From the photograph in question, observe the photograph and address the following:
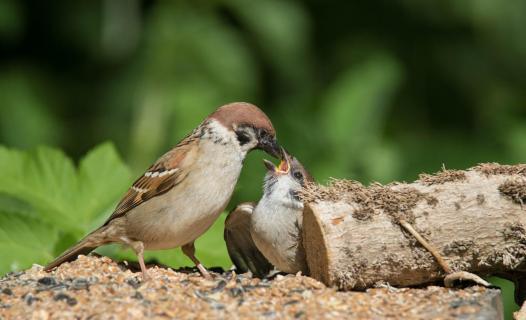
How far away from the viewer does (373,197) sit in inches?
153

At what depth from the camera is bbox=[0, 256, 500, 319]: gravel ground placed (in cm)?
347

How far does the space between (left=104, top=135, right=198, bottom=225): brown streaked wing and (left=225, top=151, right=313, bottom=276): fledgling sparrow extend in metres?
0.33

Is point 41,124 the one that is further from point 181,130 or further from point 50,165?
point 50,165

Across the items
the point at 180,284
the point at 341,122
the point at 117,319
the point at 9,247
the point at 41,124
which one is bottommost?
the point at 117,319

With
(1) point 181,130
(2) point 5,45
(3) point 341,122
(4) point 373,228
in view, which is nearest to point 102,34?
(2) point 5,45

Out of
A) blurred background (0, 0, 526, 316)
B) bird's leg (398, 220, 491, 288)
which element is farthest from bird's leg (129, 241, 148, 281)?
blurred background (0, 0, 526, 316)

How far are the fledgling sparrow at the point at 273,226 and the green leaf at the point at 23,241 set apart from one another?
0.87 meters

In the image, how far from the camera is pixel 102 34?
27.6 feet

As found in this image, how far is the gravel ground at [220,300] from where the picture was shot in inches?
137

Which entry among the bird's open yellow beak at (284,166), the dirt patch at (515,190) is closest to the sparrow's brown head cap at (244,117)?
the bird's open yellow beak at (284,166)

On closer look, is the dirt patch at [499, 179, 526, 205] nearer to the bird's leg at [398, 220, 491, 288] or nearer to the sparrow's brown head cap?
the bird's leg at [398, 220, 491, 288]

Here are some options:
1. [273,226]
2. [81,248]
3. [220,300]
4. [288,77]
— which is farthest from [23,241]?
[288,77]

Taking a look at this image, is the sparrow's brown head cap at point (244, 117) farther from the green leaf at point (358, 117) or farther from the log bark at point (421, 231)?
the green leaf at point (358, 117)

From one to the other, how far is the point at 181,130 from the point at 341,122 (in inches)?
47.7
